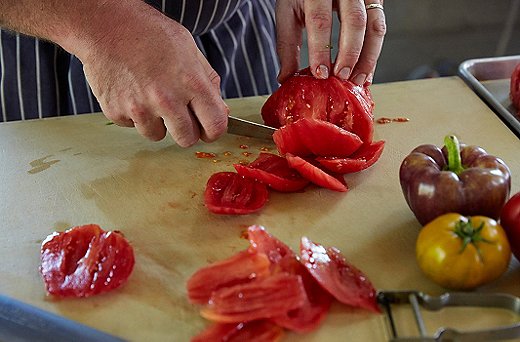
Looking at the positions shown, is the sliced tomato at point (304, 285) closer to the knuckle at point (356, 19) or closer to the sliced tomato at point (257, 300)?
the sliced tomato at point (257, 300)

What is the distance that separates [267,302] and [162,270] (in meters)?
0.24

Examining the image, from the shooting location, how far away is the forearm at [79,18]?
1.37 meters

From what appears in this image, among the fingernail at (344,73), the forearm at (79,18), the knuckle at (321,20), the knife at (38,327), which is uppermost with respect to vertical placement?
the forearm at (79,18)

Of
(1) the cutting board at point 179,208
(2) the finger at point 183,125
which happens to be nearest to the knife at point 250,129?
(1) the cutting board at point 179,208

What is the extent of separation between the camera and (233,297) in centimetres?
104

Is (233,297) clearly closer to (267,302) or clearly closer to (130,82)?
(267,302)

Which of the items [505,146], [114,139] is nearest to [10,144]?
[114,139]

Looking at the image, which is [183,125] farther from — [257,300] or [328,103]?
[257,300]

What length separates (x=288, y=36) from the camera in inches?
67.4

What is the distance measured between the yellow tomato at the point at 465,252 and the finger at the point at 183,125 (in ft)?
1.90

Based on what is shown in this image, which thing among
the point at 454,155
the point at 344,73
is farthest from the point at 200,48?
the point at 454,155

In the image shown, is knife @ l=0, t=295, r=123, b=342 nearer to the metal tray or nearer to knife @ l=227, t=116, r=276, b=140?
knife @ l=227, t=116, r=276, b=140

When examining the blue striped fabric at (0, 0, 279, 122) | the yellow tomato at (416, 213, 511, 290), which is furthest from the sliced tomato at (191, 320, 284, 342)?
the blue striped fabric at (0, 0, 279, 122)

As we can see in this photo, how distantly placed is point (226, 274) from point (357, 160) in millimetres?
466
